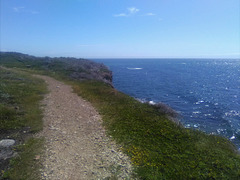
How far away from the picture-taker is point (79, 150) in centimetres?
834

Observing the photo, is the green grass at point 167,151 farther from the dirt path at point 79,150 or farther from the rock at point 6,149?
the rock at point 6,149

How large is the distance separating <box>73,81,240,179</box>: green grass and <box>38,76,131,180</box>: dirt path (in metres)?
0.82

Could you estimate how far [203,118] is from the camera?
20.2m

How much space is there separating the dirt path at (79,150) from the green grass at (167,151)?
816 millimetres

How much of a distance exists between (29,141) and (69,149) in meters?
2.68

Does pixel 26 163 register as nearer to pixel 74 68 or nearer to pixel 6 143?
pixel 6 143

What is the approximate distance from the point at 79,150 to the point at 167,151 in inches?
199

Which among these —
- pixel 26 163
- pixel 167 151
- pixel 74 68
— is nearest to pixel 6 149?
pixel 26 163

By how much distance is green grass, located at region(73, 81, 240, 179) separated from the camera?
708cm

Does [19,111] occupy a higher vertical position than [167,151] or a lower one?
higher

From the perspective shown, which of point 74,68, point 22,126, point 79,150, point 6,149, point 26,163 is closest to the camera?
point 26,163

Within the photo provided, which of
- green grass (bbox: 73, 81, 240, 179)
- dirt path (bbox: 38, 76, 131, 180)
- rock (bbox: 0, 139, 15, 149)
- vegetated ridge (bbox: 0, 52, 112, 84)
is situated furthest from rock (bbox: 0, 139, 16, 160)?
vegetated ridge (bbox: 0, 52, 112, 84)

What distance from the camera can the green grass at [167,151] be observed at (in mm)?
7078

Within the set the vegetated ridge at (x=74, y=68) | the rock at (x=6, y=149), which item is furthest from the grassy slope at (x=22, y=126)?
the vegetated ridge at (x=74, y=68)
